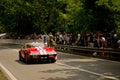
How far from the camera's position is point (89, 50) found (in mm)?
26766

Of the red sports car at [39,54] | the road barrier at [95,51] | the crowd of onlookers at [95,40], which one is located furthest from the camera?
the crowd of onlookers at [95,40]

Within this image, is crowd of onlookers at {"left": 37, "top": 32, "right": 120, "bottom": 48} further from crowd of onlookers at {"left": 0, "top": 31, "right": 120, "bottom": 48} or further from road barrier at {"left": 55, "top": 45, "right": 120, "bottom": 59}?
road barrier at {"left": 55, "top": 45, "right": 120, "bottom": 59}

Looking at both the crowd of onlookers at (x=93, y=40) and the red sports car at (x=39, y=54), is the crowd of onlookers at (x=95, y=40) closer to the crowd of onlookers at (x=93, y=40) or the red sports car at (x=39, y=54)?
the crowd of onlookers at (x=93, y=40)

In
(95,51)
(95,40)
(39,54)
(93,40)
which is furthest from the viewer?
(93,40)

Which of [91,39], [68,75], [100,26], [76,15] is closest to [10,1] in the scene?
[76,15]

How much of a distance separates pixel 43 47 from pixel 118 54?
4755mm

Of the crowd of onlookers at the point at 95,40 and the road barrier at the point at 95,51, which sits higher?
the crowd of onlookers at the point at 95,40

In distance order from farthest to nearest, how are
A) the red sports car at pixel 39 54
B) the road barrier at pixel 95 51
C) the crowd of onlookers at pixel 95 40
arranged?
the crowd of onlookers at pixel 95 40
the road barrier at pixel 95 51
the red sports car at pixel 39 54

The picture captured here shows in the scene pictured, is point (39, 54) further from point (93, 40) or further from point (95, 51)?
point (93, 40)

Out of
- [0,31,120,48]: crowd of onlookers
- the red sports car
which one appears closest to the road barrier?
[0,31,120,48]: crowd of onlookers

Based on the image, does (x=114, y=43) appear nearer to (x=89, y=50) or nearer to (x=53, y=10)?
(x=89, y=50)

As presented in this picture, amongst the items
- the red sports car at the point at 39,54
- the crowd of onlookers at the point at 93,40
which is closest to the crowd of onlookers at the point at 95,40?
the crowd of onlookers at the point at 93,40

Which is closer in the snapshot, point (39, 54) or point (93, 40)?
point (39, 54)

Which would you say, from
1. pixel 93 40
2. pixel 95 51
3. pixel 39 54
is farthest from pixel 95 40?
pixel 39 54
